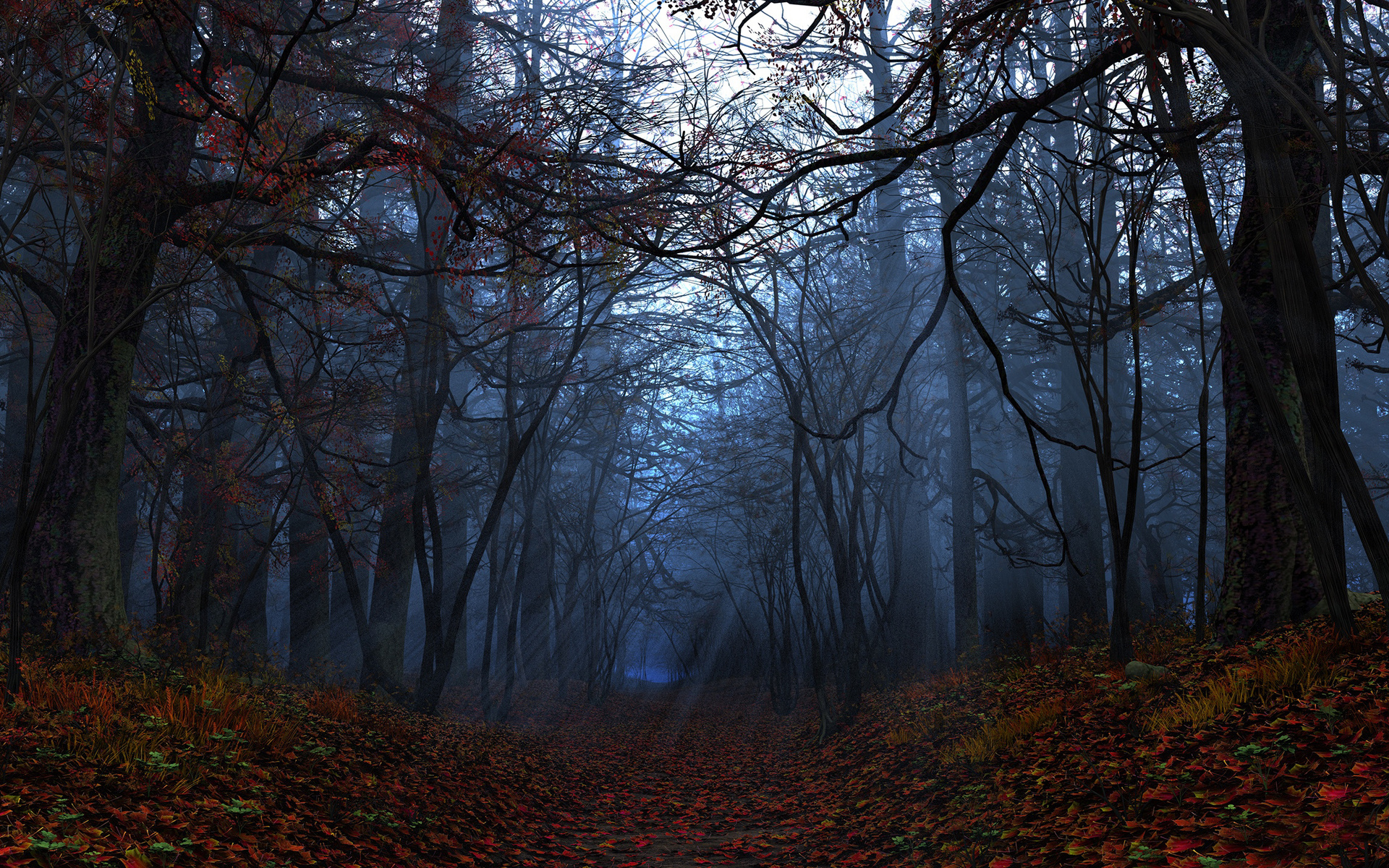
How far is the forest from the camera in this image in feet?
11.8

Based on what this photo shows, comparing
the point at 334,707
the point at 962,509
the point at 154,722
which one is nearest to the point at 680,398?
the point at 962,509

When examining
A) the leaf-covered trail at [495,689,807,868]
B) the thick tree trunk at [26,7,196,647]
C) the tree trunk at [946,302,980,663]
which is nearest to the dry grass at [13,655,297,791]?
the thick tree trunk at [26,7,196,647]

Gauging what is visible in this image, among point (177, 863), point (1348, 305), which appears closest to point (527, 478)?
point (177, 863)

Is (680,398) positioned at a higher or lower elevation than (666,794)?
higher

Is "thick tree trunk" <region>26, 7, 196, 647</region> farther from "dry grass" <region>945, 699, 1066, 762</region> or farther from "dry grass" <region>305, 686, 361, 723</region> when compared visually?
"dry grass" <region>945, 699, 1066, 762</region>

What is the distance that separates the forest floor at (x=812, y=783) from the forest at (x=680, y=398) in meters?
0.03

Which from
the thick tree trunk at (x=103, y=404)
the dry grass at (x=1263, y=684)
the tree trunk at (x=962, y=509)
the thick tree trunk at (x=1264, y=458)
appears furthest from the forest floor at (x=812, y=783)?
the tree trunk at (x=962, y=509)

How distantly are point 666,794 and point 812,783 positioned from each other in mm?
1599

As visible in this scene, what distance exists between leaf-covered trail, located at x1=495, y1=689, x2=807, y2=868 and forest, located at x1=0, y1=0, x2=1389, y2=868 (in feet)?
0.32

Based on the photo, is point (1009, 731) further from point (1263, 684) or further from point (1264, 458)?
point (1264, 458)

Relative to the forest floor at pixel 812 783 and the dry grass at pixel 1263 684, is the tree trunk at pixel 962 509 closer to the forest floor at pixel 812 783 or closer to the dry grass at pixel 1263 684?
the forest floor at pixel 812 783

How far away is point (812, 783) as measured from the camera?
7.75 m

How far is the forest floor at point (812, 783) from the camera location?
118 inches

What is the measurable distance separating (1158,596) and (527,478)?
442 inches
